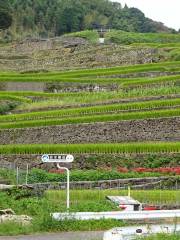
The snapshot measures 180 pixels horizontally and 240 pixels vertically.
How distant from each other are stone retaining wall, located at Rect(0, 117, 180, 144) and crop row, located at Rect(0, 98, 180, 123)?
3.58m

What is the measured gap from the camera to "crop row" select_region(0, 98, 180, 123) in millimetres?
41188

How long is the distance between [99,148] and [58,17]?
90718 mm

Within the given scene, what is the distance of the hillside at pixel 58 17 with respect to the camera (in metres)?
121

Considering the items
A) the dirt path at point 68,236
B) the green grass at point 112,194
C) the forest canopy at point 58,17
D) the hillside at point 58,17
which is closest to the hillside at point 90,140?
the green grass at point 112,194

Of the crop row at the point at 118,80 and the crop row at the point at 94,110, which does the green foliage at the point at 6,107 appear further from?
the crop row at the point at 118,80

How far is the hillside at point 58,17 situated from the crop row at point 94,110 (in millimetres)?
68131

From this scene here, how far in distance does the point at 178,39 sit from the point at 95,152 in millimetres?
71387

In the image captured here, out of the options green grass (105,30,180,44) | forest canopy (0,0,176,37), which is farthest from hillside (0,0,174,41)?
green grass (105,30,180,44)

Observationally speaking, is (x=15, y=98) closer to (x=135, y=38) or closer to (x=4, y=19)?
(x=135, y=38)

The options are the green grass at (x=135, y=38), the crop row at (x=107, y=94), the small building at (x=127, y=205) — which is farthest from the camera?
the green grass at (x=135, y=38)

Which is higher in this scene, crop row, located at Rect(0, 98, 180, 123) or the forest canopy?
the forest canopy

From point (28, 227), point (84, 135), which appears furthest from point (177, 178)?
point (28, 227)

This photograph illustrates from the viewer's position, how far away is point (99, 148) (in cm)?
3469

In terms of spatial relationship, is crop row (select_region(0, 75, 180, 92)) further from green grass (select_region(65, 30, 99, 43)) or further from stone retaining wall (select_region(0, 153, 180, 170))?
green grass (select_region(65, 30, 99, 43))
